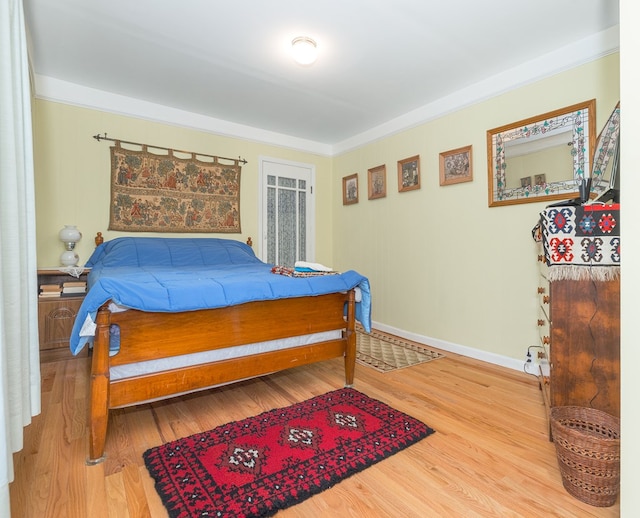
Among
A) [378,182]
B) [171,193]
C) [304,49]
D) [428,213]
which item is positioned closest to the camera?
[304,49]

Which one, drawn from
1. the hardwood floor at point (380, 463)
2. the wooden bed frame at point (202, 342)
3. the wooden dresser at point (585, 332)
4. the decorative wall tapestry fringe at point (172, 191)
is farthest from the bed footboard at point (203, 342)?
the decorative wall tapestry fringe at point (172, 191)

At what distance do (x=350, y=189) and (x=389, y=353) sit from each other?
2275 mm

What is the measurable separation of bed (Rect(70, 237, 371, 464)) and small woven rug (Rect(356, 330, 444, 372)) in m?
0.59

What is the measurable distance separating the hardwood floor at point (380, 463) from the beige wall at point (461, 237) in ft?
2.06

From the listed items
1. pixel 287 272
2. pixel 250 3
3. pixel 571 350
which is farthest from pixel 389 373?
pixel 250 3

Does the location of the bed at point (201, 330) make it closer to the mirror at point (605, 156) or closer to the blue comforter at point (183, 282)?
the blue comforter at point (183, 282)

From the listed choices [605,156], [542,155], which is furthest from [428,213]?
[605,156]

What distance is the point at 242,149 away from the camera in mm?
4180

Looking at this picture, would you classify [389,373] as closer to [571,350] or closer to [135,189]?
[571,350]

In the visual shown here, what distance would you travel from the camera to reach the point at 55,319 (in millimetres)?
2904

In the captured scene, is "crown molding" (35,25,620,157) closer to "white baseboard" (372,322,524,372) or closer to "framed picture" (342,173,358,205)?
"framed picture" (342,173,358,205)

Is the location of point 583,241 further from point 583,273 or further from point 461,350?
point 461,350

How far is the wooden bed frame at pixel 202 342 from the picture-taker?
154 centimetres
